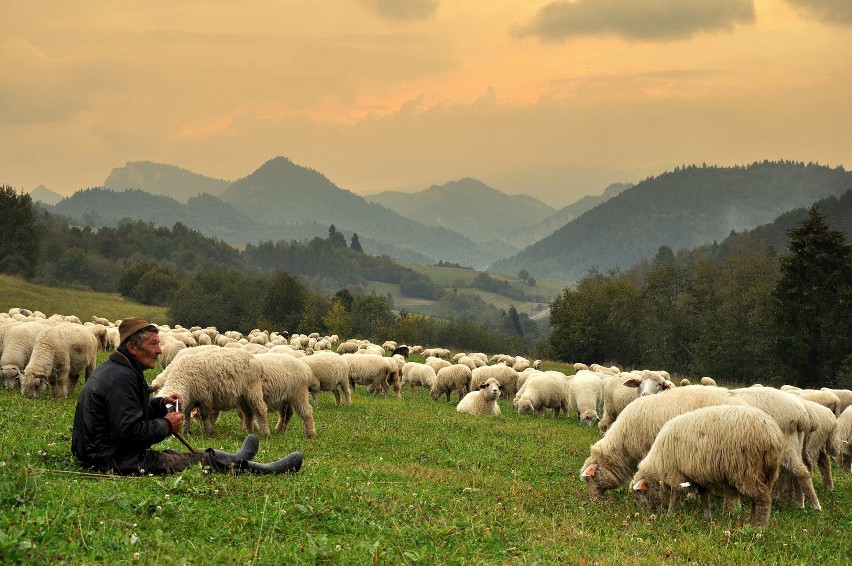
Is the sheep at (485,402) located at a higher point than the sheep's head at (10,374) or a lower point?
lower

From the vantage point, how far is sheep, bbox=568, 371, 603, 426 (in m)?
25.8

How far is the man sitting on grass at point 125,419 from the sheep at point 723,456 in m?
6.55

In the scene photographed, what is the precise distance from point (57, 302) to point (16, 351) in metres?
67.4

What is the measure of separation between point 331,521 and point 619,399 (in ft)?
51.5

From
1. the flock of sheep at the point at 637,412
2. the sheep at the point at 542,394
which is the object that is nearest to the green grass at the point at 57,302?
the flock of sheep at the point at 637,412

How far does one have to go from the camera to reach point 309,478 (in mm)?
10039

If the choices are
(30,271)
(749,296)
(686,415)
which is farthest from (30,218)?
(686,415)

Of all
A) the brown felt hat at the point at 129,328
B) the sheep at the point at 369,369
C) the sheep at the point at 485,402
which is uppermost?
the brown felt hat at the point at 129,328

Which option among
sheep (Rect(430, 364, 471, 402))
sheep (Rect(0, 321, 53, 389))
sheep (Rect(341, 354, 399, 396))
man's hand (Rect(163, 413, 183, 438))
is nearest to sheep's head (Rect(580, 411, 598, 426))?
sheep (Rect(430, 364, 471, 402))

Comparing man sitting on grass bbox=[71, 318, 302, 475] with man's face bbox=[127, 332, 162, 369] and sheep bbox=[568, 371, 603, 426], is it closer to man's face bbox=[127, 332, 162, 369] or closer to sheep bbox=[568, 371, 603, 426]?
man's face bbox=[127, 332, 162, 369]

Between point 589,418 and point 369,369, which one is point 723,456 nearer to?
point 589,418

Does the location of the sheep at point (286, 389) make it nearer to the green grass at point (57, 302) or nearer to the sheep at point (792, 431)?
the sheep at point (792, 431)

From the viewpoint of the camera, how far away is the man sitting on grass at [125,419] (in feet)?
29.5

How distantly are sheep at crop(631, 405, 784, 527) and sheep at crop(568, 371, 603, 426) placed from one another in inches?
578
